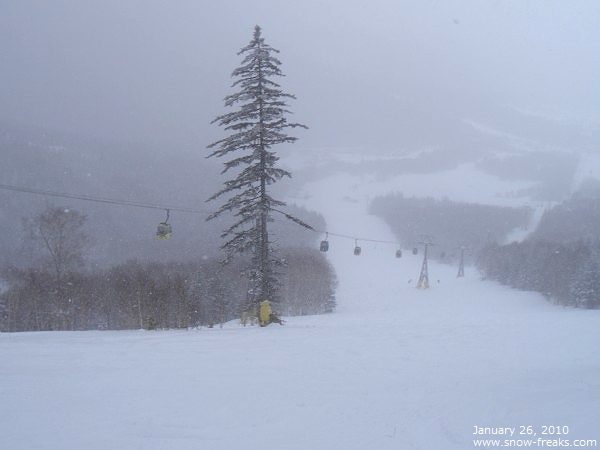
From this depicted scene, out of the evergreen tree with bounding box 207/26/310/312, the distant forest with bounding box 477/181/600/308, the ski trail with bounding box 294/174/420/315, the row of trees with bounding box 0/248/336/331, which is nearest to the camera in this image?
the evergreen tree with bounding box 207/26/310/312

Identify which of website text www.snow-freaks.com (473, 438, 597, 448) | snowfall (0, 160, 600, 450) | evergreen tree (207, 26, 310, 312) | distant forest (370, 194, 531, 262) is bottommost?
website text www.snow-freaks.com (473, 438, 597, 448)

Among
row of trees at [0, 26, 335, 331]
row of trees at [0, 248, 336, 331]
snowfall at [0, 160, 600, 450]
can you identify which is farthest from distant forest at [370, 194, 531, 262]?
snowfall at [0, 160, 600, 450]

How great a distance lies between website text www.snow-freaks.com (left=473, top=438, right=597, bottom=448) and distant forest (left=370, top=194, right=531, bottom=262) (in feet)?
351

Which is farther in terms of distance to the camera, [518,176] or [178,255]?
[518,176]

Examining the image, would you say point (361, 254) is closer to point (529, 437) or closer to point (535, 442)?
point (529, 437)

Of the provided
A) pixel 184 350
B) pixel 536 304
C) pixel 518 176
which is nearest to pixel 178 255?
pixel 536 304

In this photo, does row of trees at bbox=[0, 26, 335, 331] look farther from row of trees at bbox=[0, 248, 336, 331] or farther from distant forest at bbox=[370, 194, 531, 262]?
distant forest at bbox=[370, 194, 531, 262]

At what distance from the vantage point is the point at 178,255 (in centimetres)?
7638

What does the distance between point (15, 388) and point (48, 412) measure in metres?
1.34

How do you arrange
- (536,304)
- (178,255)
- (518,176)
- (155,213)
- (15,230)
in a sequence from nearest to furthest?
(536,304)
(178,255)
(15,230)
(155,213)
(518,176)

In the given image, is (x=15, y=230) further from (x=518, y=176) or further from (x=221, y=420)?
(x=518, y=176)

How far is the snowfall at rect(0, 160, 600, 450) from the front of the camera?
5570 millimetres

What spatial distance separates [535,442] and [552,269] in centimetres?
6369

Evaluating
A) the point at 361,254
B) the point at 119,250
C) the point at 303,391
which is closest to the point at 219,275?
the point at 303,391
